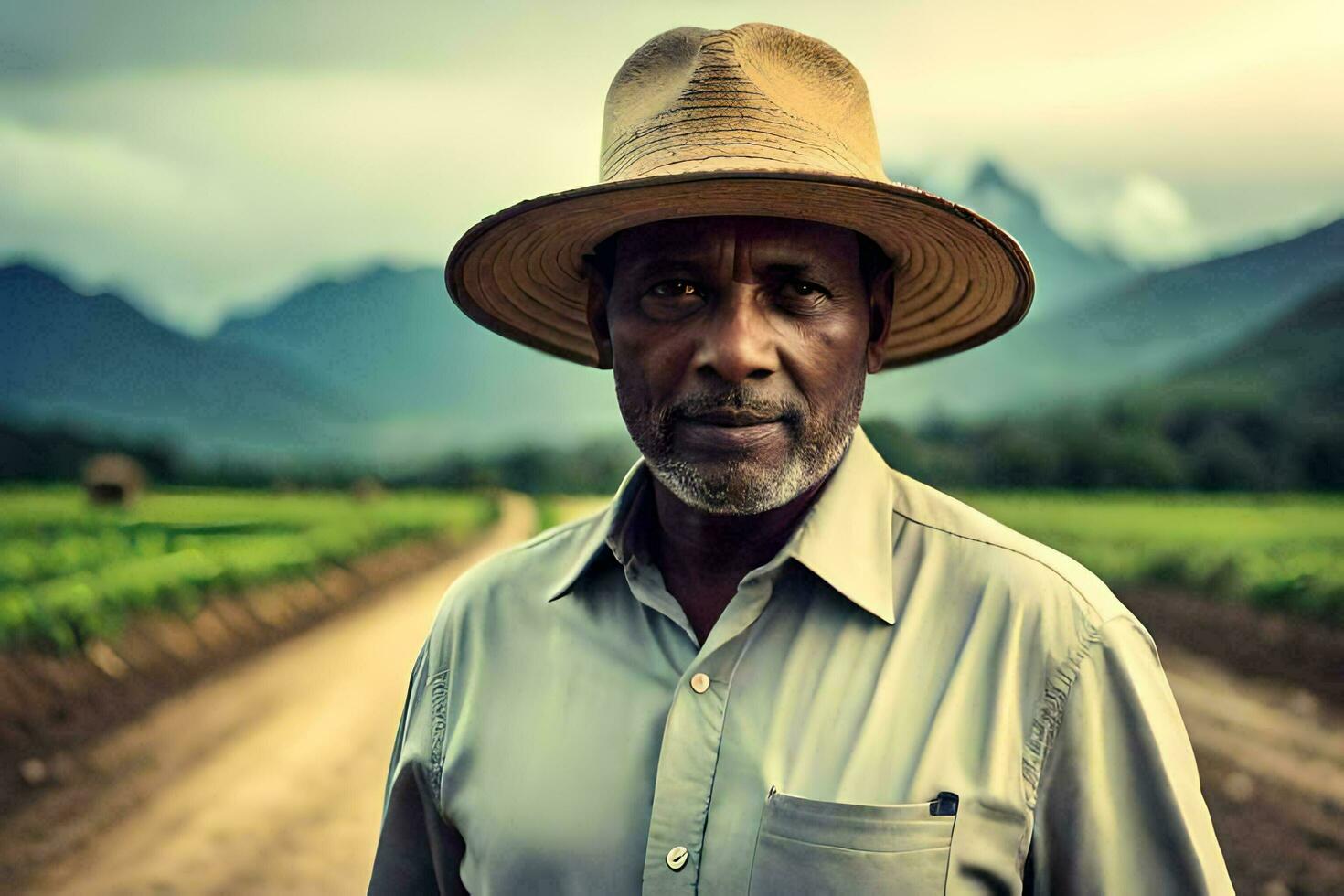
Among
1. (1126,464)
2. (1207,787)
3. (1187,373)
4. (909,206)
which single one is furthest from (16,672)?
(1187,373)

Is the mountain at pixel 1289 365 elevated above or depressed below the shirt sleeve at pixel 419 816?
above

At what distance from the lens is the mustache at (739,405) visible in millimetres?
1836

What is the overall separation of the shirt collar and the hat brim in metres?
0.37

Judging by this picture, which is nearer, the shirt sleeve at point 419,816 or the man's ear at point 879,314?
the shirt sleeve at point 419,816

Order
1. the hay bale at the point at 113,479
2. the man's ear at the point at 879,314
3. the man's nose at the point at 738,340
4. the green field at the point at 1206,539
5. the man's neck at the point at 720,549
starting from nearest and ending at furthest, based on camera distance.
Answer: the man's nose at the point at 738,340, the man's neck at the point at 720,549, the man's ear at the point at 879,314, the green field at the point at 1206,539, the hay bale at the point at 113,479

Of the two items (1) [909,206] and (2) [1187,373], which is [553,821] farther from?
(2) [1187,373]

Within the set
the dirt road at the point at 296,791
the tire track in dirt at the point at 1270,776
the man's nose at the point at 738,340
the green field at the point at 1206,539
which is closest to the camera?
the man's nose at the point at 738,340

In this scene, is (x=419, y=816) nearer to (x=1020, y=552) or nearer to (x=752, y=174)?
(x=1020, y=552)

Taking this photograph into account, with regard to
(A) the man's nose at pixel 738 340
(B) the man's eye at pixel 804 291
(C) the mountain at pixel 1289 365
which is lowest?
(A) the man's nose at pixel 738 340

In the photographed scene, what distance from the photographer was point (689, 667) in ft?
5.74

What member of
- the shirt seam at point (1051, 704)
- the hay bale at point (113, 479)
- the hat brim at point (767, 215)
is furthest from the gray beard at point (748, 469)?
the hay bale at point (113, 479)

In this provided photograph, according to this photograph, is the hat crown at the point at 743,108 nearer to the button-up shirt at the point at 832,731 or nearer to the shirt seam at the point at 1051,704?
the button-up shirt at the point at 832,731

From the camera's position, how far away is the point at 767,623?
179 centimetres

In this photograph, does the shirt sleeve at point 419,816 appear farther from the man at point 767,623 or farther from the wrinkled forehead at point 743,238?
the wrinkled forehead at point 743,238
